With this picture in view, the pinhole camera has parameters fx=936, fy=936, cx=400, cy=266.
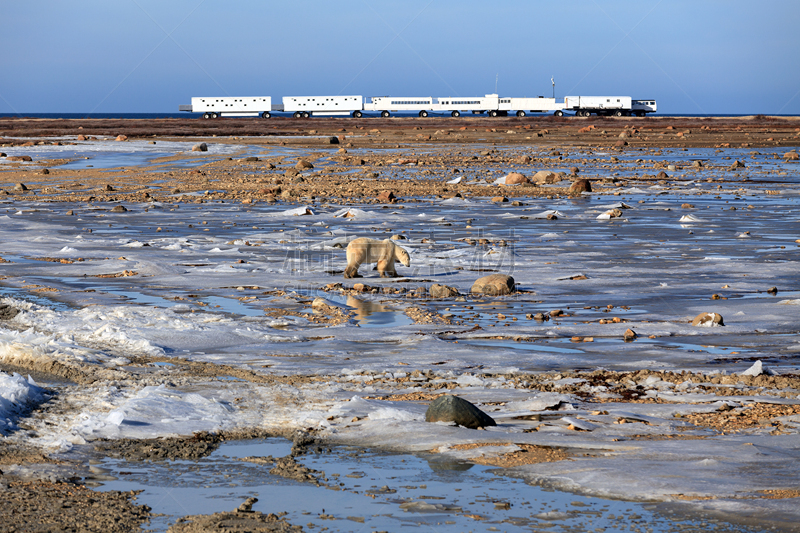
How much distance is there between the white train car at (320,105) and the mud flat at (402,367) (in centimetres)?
8613

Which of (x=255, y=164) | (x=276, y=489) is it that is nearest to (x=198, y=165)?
(x=255, y=164)

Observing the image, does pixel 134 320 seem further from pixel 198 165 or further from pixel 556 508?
pixel 198 165

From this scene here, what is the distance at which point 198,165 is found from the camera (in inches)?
1348

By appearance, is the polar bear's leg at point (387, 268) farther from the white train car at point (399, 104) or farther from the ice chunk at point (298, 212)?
the white train car at point (399, 104)

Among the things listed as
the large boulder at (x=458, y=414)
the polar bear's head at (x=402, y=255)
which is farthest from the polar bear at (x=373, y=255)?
the large boulder at (x=458, y=414)

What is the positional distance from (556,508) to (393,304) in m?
5.56

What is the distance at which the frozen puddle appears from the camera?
4.50 meters

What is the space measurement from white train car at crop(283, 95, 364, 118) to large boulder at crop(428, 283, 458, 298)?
310 ft

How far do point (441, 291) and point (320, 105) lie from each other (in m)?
96.2

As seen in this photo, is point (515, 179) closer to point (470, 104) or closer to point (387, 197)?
point (387, 197)

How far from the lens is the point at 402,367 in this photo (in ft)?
24.8

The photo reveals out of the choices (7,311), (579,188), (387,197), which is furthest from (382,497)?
(579,188)

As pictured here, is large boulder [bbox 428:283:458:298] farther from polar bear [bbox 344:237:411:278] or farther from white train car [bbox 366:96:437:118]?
white train car [bbox 366:96:437:118]

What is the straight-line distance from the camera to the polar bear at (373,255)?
11.6 m
